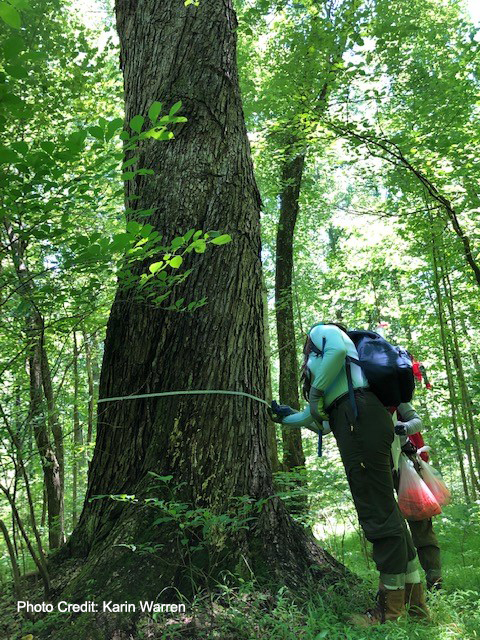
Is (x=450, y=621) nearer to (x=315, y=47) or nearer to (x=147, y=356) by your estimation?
(x=147, y=356)

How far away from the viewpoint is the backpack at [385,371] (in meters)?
2.65

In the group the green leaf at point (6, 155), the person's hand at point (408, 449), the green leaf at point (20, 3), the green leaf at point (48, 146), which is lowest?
the person's hand at point (408, 449)

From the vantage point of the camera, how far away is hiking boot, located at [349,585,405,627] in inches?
93.7

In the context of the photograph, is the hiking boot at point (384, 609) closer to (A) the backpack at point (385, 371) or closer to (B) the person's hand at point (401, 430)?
(A) the backpack at point (385, 371)

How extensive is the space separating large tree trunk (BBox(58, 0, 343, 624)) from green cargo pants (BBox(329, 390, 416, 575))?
1.31ft

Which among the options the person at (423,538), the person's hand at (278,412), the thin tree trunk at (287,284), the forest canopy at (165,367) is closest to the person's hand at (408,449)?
the person at (423,538)

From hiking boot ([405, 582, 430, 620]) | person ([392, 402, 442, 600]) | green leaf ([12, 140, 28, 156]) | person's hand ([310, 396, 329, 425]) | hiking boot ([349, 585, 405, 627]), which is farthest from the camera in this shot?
person ([392, 402, 442, 600])

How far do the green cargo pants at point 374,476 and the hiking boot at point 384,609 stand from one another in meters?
0.10

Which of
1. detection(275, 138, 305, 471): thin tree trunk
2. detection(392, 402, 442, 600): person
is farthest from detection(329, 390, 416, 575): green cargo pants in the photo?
detection(275, 138, 305, 471): thin tree trunk

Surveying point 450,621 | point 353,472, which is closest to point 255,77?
point 353,472

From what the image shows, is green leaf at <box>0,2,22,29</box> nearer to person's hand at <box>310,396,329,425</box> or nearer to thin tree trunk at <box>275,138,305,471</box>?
person's hand at <box>310,396,329,425</box>

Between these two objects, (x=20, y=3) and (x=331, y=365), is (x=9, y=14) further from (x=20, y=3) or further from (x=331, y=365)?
(x=331, y=365)

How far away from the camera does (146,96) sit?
3357 millimetres

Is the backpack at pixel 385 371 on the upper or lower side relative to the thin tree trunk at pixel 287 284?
lower
